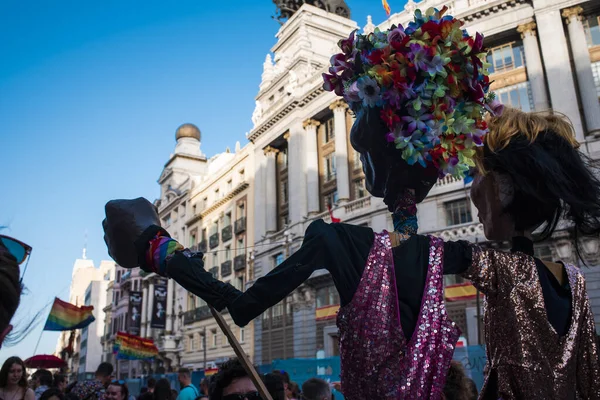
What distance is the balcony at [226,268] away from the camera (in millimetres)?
39938

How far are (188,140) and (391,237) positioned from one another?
5774 centimetres

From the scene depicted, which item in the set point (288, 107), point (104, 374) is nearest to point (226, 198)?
point (288, 107)

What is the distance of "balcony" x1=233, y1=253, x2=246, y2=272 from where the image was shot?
37.5 meters

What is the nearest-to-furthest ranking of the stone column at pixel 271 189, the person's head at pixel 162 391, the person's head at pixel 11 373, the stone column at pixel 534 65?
the person's head at pixel 11 373 < the person's head at pixel 162 391 < the stone column at pixel 534 65 < the stone column at pixel 271 189

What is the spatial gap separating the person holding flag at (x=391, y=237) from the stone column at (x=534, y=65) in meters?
22.3

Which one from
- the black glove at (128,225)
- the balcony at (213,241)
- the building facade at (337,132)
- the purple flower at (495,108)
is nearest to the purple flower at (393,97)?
the purple flower at (495,108)

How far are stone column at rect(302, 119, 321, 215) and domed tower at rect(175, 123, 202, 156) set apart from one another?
1073 inches

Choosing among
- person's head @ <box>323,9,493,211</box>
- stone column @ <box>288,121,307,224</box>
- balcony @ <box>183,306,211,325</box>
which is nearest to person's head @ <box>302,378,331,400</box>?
person's head @ <box>323,9,493,211</box>

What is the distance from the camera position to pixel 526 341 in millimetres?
2348

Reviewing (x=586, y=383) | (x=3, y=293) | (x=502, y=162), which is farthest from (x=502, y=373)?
(x=3, y=293)

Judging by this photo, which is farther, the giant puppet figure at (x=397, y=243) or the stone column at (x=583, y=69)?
the stone column at (x=583, y=69)

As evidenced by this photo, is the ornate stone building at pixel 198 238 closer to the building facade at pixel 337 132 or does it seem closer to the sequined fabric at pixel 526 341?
the building facade at pixel 337 132

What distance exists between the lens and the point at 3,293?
1.61m

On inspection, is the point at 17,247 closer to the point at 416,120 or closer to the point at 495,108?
the point at 416,120
